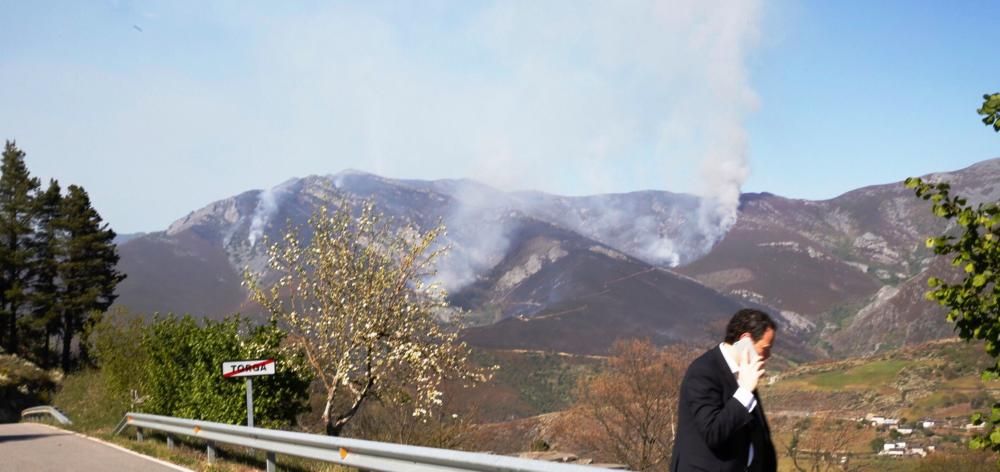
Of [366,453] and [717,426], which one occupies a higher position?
[717,426]

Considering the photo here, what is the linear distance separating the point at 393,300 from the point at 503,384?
465ft

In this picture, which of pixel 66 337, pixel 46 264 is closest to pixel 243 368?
pixel 66 337

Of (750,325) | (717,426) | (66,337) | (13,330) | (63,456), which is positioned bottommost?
(63,456)

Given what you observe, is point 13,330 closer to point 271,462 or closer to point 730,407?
point 271,462

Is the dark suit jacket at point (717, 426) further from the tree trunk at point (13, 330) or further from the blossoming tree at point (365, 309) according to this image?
the tree trunk at point (13, 330)

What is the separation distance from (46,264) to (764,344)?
78693mm

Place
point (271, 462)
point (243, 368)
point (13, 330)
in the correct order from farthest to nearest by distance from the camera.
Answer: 1. point (13, 330)
2. point (243, 368)
3. point (271, 462)

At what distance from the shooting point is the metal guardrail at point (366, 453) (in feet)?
27.0

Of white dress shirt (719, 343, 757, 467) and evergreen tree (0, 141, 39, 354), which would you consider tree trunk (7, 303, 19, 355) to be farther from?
white dress shirt (719, 343, 757, 467)

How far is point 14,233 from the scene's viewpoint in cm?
7612

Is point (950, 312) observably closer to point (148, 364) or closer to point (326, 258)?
point (326, 258)

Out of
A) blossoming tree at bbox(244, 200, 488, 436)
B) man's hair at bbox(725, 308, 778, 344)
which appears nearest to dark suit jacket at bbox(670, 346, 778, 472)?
man's hair at bbox(725, 308, 778, 344)

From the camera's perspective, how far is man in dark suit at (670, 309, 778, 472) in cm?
461

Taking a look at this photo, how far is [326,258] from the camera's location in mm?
20516
